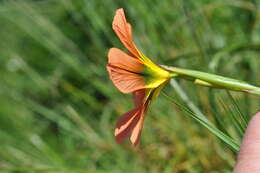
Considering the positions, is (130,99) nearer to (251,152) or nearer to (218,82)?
(218,82)

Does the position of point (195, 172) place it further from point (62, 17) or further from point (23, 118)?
point (62, 17)

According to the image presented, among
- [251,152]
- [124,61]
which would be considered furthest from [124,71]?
[251,152]

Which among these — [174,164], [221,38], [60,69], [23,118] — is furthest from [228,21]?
[23,118]

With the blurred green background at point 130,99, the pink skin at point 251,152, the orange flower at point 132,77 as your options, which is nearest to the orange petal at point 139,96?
the orange flower at point 132,77

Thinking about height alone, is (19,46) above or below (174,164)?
above

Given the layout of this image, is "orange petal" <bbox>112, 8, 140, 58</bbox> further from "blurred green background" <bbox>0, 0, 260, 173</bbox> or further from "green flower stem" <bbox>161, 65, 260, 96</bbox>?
"blurred green background" <bbox>0, 0, 260, 173</bbox>

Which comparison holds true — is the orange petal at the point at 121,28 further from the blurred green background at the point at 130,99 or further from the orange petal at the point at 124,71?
the blurred green background at the point at 130,99
